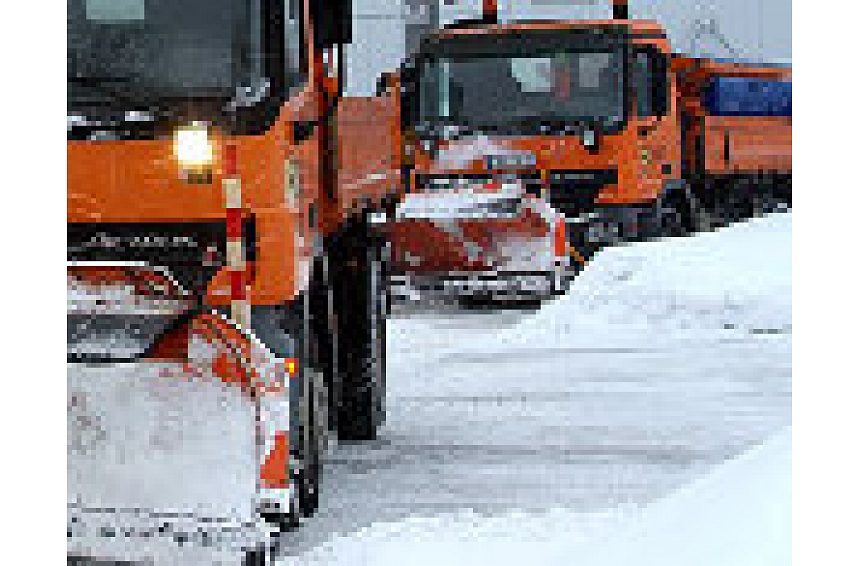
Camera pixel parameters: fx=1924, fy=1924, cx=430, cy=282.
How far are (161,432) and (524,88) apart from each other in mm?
8818

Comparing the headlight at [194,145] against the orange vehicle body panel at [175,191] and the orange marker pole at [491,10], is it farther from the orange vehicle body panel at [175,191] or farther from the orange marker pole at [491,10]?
the orange marker pole at [491,10]

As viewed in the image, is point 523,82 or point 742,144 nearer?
point 523,82

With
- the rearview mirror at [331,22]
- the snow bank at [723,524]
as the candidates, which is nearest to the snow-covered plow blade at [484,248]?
the rearview mirror at [331,22]

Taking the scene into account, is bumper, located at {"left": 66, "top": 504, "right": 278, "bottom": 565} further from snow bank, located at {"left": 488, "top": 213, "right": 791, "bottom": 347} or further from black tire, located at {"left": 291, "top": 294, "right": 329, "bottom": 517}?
snow bank, located at {"left": 488, "top": 213, "right": 791, "bottom": 347}

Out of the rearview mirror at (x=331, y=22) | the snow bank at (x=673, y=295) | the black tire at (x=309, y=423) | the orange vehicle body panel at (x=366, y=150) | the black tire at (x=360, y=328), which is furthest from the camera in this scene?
the snow bank at (x=673, y=295)

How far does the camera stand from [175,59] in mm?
5340

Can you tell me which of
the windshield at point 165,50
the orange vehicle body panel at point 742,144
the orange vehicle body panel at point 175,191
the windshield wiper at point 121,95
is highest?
the windshield at point 165,50

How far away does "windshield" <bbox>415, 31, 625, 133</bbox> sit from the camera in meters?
13.7

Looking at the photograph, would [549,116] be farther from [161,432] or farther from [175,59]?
[161,432]

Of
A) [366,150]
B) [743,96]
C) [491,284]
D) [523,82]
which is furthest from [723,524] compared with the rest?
[743,96]

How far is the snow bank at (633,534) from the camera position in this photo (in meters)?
5.00

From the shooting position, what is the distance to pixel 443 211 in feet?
43.7
